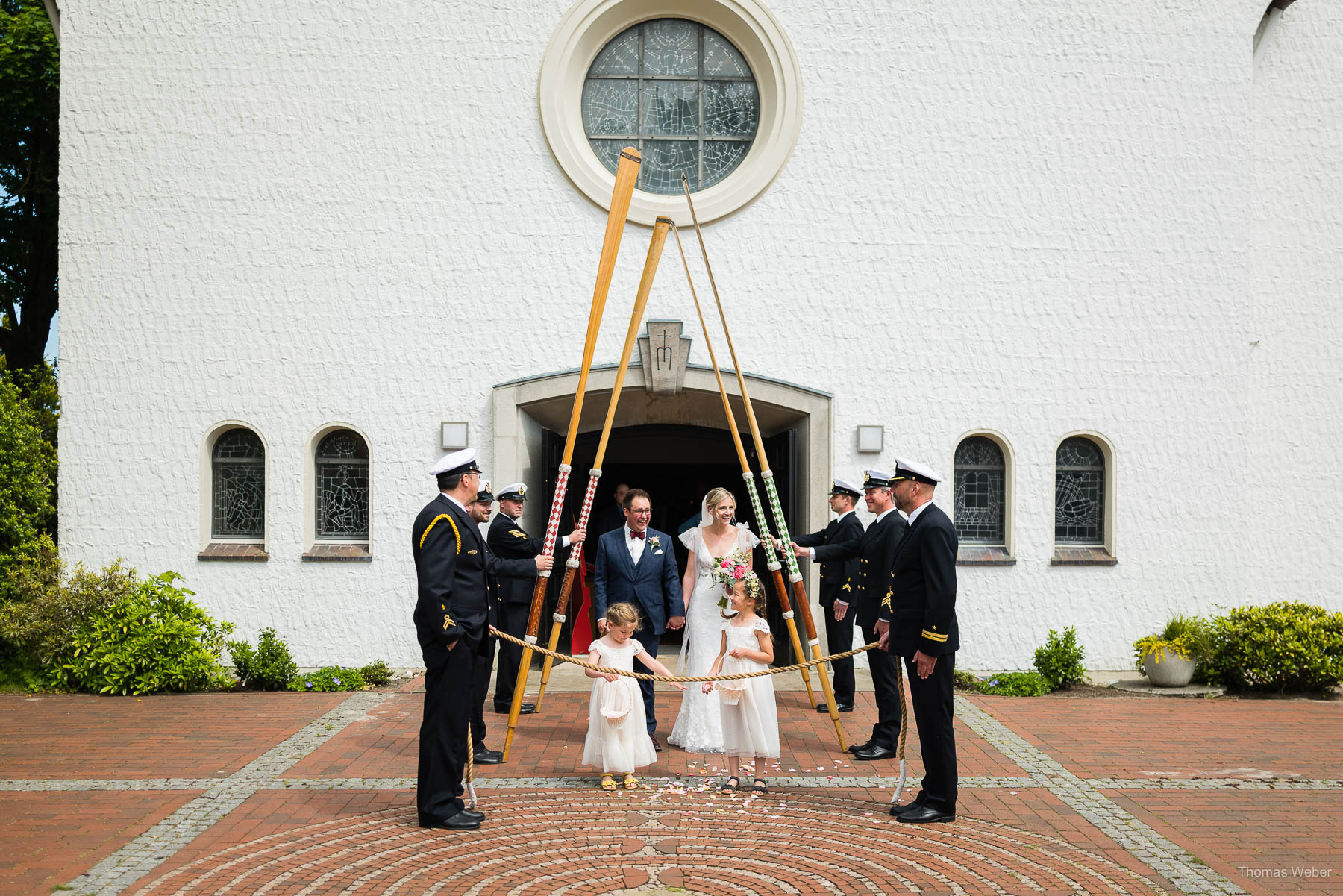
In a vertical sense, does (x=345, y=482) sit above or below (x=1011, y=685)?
above

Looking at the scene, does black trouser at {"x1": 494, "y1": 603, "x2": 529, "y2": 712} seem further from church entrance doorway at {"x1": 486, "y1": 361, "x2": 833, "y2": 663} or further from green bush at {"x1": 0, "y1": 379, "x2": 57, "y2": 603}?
green bush at {"x1": 0, "y1": 379, "x2": 57, "y2": 603}

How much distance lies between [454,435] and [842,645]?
14.2 feet

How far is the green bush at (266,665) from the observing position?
31.7 ft

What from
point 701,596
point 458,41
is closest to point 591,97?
point 458,41

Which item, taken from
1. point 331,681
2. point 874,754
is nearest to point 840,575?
point 874,754

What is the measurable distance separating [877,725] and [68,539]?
815 centimetres

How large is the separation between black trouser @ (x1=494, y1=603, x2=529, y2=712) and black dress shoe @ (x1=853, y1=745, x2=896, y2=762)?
270 cm

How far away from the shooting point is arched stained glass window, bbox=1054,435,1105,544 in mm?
10875

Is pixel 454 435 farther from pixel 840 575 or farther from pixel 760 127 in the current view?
pixel 760 127

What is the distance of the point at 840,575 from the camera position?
8758mm

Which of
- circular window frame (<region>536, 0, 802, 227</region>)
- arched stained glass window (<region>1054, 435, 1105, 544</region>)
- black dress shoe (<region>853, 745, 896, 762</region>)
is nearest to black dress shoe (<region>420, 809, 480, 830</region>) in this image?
black dress shoe (<region>853, 745, 896, 762</region>)

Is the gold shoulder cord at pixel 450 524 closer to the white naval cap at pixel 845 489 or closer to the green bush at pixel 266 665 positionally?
the white naval cap at pixel 845 489

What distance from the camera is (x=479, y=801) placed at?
6285 millimetres

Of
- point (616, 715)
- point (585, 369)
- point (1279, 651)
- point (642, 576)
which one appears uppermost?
point (585, 369)
